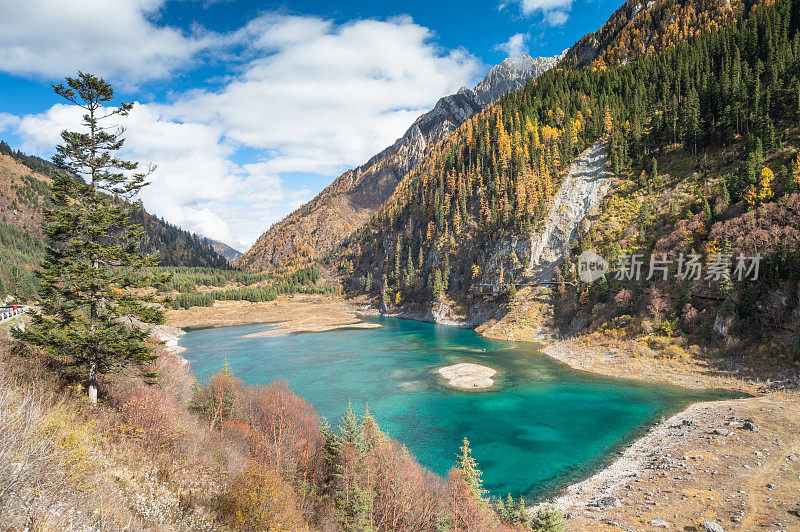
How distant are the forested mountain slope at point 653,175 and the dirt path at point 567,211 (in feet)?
9.55

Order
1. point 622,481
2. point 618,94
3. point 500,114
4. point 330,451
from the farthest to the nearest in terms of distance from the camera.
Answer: point 500,114
point 618,94
point 622,481
point 330,451

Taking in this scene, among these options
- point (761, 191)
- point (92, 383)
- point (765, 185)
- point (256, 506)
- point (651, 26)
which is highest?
point (651, 26)

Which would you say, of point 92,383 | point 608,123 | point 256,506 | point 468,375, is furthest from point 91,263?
point 608,123

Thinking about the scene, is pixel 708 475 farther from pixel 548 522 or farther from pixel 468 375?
pixel 468 375

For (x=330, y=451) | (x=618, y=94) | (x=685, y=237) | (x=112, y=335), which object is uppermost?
(x=618, y=94)

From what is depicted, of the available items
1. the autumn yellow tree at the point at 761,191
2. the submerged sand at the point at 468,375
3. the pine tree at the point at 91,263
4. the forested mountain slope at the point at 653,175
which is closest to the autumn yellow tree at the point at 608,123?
the forested mountain slope at the point at 653,175

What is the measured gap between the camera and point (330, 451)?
24.3m

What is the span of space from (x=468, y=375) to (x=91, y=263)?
158 ft

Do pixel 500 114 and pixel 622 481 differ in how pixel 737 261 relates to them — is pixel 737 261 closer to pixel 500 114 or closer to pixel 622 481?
pixel 622 481

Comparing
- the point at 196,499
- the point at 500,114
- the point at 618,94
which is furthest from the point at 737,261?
the point at 500,114

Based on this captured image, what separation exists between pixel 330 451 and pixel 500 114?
152106 mm

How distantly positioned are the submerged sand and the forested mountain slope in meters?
28.0

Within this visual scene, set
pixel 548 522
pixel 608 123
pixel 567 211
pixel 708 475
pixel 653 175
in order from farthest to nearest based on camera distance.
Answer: pixel 608 123 < pixel 567 211 < pixel 653 175 < pixel 708 475 < pixel 548 522

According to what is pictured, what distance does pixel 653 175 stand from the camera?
261 ft
